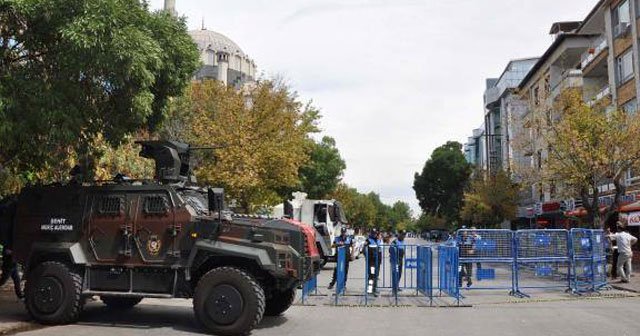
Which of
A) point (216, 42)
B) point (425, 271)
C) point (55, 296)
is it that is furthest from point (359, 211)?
point (55, 296)

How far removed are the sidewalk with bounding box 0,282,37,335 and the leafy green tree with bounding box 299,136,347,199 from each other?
134 feet

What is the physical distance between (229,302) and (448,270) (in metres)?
6.91

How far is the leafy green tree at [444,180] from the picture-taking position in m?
85.4

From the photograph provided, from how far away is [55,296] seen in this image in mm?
10461

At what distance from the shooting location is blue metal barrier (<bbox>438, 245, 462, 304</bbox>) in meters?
14.6

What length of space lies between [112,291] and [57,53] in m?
3.96

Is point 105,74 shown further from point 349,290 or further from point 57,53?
point 349,290

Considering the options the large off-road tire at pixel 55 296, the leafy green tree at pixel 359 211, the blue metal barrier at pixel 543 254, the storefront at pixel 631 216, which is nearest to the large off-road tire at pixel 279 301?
the large off-road tire at pixel 55 296

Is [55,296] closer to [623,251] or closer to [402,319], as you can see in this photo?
[402,319]

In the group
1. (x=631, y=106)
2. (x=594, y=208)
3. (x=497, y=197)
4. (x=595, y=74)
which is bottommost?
(x=594, y=208)

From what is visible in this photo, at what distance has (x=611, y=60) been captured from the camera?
34.1 meters

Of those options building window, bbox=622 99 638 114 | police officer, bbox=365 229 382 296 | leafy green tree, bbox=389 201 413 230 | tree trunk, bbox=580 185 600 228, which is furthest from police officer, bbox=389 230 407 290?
leafy green tree, bbox=389 201 413 230

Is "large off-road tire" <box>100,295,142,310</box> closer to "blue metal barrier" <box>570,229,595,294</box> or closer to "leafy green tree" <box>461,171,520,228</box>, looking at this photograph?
"blue metal barrier" <box>570,229,595,294</box>

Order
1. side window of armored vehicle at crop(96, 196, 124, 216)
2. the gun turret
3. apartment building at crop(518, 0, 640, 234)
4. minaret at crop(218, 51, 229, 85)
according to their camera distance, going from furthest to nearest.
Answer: minaret at crop(218, 51, 229, 85) → apartment building at crop(518, 0, 640, 234) → the gun turret → side window of armored vehicle at crop(96, 196, 124, 216)
